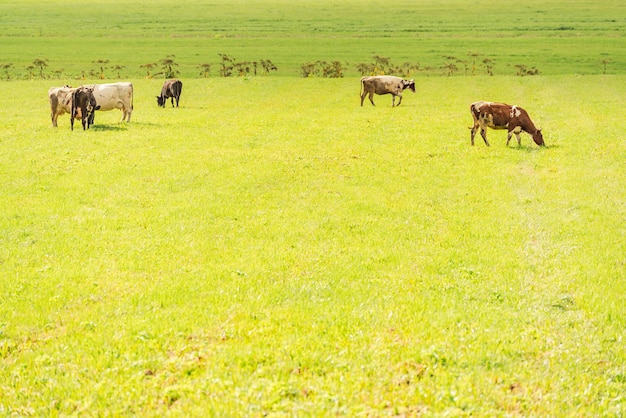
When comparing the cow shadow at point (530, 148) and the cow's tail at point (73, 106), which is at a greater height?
the cow's tail at point (73, 106)

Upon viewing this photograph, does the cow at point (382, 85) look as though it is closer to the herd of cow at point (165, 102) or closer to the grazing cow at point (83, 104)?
the herd of cow at point (165, 102)

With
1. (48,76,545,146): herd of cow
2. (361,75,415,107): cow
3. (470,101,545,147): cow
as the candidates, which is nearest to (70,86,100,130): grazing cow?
(48,76,545,146): herd of cow

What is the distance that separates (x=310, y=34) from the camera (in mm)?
97062

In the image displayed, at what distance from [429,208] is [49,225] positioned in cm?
948

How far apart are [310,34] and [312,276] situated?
89259 millimetres

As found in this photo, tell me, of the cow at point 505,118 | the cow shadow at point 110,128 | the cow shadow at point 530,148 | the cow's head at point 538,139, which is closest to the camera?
the cow shadow at point 530,148

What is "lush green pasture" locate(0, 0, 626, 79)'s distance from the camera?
221ft

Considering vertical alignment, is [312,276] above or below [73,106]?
below

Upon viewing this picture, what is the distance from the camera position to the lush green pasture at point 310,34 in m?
67.2

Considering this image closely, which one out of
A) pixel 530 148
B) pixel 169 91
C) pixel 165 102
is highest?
pixel 169 91

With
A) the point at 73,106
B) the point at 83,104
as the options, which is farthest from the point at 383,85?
the point at 73,106

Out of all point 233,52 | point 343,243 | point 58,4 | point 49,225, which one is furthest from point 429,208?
point 58,4

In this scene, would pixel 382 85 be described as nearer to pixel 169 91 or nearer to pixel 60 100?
pixel 169 91

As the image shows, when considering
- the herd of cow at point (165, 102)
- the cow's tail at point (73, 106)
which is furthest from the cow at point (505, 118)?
the cow's tail at point (73, 106)
